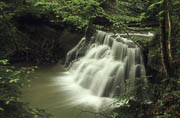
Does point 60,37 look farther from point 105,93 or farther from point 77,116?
point 77,116

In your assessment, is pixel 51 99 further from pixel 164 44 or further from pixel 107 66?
pixel 164 44

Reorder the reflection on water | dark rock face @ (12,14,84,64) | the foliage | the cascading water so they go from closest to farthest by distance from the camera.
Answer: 1. the foliage
2. the reflection on water
3. the cascading water
4. dark rock face @ (12,14,84,64)

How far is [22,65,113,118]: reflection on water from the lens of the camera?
6.63m

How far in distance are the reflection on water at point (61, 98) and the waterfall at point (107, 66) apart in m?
0.50

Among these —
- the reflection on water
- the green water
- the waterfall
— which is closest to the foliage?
the green water

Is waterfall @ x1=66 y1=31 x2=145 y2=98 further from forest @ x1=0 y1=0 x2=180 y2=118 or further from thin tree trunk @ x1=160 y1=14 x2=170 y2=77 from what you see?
thin tree trunk @ x1=160 y1=14 x2=170 y2=77

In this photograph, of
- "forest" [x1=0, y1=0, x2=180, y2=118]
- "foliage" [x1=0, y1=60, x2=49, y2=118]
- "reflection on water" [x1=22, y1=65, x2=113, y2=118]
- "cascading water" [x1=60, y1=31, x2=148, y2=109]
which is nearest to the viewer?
"foliage" [x1=0, y1=60, x2=49, y2=118]

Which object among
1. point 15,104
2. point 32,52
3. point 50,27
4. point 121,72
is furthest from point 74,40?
point 15,104

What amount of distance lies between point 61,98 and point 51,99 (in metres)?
0.43

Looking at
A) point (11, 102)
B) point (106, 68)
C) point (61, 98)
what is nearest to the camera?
point (11, 102)

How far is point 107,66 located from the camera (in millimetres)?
9086

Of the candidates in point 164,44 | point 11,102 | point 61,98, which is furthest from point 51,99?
point 164,44

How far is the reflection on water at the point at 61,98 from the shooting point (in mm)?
6633

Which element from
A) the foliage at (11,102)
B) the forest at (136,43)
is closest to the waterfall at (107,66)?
the forest at (136,43)
